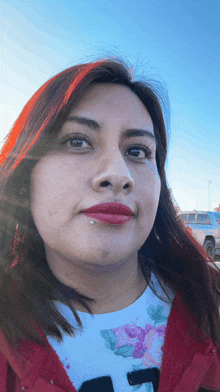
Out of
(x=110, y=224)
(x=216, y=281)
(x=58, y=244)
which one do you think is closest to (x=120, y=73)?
(x=110, y=224)

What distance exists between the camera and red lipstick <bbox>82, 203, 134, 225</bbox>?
90cm

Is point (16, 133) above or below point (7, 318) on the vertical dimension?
above

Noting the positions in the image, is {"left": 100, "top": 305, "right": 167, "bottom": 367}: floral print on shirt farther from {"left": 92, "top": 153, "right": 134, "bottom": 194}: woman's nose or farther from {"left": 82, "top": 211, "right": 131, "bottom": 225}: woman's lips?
{"left": 92, "top": 153, "right": 134, "bottom": 194}: woman's nose

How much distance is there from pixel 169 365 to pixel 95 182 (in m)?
0.74

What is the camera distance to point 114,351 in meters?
0.98

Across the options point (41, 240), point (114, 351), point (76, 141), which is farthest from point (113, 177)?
point (114, 351)

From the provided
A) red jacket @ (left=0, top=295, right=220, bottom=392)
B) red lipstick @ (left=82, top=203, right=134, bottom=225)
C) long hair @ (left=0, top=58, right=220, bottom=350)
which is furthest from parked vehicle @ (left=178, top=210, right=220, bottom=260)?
red lipstick @ (left=82, top=203, right=134, bottom=225)

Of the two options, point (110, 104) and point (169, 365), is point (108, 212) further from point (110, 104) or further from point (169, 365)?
point (169, 365)

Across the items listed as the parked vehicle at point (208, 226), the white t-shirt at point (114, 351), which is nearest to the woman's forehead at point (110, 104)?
the white t-shirt at point (114, 351)

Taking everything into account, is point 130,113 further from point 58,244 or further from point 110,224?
point 58,244

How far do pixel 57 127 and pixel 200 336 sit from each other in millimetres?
1039

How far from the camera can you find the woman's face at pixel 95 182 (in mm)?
907

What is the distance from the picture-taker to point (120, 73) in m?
1.12

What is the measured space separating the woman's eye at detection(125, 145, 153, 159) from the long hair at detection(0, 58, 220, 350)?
0.65 feet
